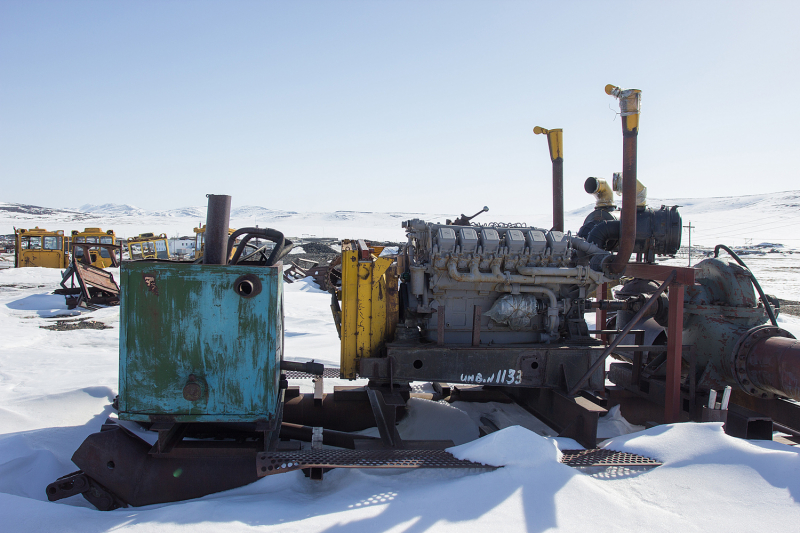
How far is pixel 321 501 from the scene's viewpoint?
316 cm

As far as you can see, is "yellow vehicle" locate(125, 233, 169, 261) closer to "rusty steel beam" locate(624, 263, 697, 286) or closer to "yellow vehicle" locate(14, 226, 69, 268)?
"yellow vehicle" locate(14, 226, 69, 268)

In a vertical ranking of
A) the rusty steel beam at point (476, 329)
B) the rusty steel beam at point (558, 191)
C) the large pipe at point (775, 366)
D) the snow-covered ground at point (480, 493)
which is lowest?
the snow-covered ground at point (480, 493)

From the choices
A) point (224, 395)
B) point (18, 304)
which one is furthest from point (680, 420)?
point (18, 304)

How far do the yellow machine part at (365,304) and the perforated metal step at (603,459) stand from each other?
1.93 metres

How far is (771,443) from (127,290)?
16.1 ft

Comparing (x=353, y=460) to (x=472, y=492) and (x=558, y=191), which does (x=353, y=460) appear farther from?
(x=558, y=191)

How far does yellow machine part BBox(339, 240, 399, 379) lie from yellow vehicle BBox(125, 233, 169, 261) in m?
17.2

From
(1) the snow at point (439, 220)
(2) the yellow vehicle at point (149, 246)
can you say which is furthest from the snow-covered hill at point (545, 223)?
(2) the yellow vehicle at point (149, 246)

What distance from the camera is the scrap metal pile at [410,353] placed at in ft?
11.4

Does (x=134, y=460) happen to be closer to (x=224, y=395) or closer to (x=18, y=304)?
(x=224, y=395)

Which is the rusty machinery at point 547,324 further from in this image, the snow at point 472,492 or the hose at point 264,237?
the snow at point 472,492

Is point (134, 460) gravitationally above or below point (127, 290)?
below

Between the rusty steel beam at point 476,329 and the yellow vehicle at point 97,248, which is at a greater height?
the yellow vehicle at point 97,248

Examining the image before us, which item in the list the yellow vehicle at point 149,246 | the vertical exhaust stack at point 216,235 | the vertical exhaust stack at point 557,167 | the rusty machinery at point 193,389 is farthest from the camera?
the yellow vehicle at point 149,246
